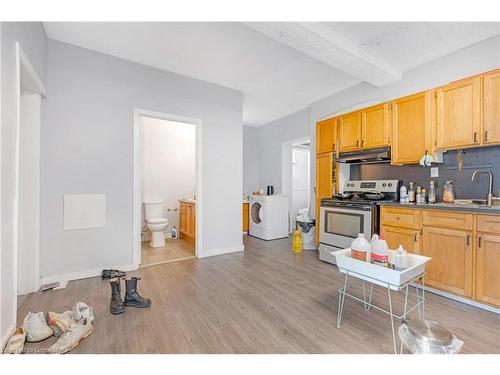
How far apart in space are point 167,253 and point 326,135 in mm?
3189

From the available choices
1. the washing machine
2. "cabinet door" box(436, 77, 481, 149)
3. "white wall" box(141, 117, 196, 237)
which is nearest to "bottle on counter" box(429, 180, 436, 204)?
"cabinet door" box(436, 77, 481, 149)

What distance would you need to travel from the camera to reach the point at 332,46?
232 cm

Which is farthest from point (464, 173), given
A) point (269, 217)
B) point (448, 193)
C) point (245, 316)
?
point (269, 217)

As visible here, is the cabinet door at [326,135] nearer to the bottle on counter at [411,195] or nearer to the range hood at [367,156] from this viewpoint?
the range hood at [367,156]

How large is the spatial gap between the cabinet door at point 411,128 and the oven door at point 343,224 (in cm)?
78

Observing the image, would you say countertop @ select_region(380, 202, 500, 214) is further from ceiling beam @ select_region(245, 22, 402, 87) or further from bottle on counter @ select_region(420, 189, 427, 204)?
ceiling beam @ select_region(245, 22, 402, 87)

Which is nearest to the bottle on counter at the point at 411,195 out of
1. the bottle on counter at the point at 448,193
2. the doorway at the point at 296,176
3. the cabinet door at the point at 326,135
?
the bottle on counter at the point at 448,193

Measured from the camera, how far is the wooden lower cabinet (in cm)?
419

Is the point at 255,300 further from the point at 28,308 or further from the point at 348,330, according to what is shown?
the point at 28,308

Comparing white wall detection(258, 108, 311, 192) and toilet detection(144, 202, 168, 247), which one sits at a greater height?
white wall detection(258, 108, 311, 192)

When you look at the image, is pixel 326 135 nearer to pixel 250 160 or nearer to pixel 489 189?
pixel 489 189

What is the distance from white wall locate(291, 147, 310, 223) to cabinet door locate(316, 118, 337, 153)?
7.60ft

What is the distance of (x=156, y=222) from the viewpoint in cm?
408
